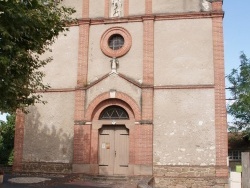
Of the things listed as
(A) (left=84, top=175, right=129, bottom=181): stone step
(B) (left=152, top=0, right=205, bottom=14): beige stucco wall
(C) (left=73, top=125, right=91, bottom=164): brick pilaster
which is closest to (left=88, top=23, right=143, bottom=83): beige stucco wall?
(B) (left=152, top=0, right=205, bottom=14): beige stucco wall

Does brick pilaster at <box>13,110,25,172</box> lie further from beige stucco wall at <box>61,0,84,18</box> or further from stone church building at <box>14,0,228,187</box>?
beige stucco wall at <box>61,0,84,18</box>

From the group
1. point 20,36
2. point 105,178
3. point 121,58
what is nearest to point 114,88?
point 121,58

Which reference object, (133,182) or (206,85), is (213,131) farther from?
(133,182)

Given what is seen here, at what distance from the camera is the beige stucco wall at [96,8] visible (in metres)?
19.6

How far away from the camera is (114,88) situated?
59.7 ft

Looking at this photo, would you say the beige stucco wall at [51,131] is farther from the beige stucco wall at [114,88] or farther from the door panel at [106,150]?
the door panel at [106,150]

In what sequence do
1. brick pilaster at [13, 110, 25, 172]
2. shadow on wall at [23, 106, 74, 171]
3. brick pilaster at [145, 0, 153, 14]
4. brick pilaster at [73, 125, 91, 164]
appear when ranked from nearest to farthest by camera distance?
brick pilaster at [73, 125, 91, 164]
shadow on wall at [23, 106, 74, 171]
brick pilaster at [145, 0, 153, 14]
brick pilaster at [13, 110, 25, 172]

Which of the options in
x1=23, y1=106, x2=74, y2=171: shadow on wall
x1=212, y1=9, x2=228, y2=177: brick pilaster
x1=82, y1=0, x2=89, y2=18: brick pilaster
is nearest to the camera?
x1=212, y1=9, x2=228, y2=177: brick pilaster

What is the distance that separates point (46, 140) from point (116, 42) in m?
6.72

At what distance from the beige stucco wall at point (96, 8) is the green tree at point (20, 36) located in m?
9.18

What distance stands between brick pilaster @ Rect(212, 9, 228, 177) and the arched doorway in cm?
463

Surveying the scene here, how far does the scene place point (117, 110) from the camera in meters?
18.5

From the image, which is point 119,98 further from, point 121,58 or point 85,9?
point 85,9

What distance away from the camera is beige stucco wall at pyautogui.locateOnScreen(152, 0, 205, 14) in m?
18.4
